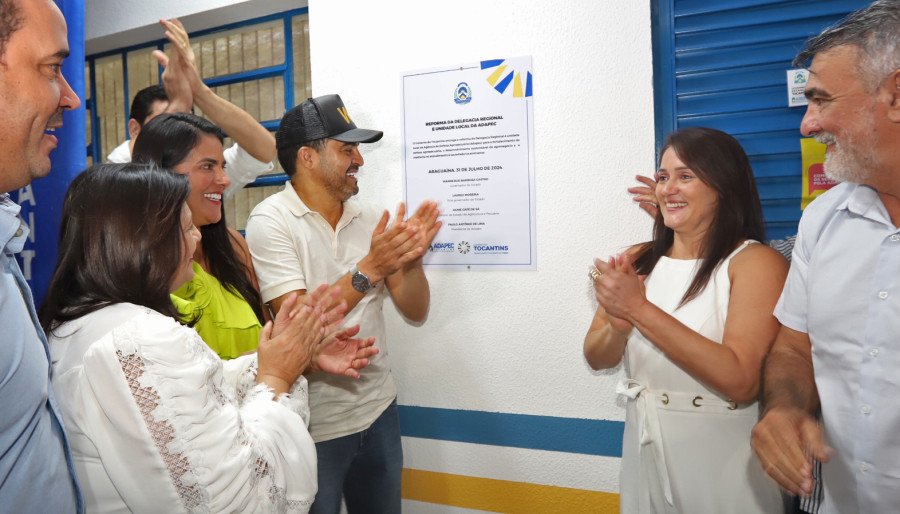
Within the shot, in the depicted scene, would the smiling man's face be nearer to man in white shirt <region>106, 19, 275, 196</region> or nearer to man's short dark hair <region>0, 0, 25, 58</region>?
man's short dark hair <region>0, 0, 25, 58</region>

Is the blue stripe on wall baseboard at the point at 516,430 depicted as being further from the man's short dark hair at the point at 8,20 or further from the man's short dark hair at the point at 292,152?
the man's short dark hair at the point at 8,20

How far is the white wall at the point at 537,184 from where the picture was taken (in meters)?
2.17

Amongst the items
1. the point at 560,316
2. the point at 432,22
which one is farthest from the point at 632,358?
the point at 432,22

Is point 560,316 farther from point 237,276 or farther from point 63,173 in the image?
point 63,173

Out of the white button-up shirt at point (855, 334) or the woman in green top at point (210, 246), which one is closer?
the white button-up shirt at point (855, 334)

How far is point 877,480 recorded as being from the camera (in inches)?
52.7

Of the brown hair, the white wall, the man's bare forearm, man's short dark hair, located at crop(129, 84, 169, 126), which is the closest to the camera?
the brown hair

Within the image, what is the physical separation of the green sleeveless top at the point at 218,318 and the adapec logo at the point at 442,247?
85cm

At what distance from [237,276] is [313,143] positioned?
579 millimetres

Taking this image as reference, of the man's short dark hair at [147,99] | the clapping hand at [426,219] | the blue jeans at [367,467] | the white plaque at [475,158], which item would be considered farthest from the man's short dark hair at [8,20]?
the man's short dark hair at [147,99]

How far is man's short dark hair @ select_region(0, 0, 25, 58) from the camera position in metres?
0.92

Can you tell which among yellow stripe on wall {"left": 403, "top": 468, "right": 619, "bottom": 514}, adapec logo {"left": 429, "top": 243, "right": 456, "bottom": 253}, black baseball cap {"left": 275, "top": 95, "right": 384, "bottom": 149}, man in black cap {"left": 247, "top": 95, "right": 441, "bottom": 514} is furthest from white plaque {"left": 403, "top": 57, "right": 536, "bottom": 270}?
yellow stripe on wall {"left": 403, "top": 468, "right": 619, "bottom": 514}

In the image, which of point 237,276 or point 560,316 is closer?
point 237,276

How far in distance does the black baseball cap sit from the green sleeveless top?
2.09ft
